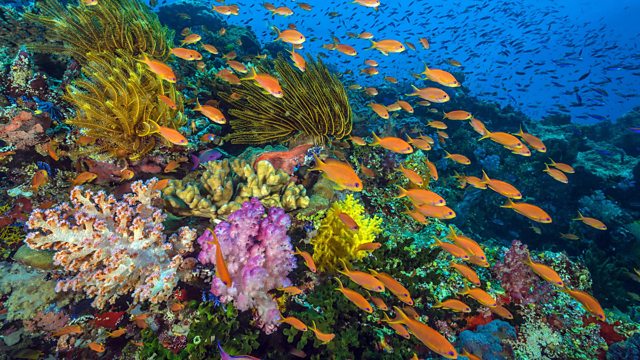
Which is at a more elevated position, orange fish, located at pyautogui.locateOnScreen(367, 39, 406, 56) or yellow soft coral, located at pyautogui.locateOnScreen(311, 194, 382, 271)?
orange fish, located at pyautogui.locateOnScreen(367, 39, 406, 56)

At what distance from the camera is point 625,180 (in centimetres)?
1149

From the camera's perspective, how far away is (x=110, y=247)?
124 inches

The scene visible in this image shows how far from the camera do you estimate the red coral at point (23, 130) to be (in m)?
4.29

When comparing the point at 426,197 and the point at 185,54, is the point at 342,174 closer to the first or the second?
the point at 426,197

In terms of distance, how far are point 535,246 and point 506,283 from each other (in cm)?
820

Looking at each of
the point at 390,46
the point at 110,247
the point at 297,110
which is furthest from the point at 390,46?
the point at 110,247

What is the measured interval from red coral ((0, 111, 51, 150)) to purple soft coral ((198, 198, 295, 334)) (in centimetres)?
349

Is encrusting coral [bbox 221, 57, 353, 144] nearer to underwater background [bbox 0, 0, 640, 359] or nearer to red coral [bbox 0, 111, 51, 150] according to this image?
underwater background [bbox 0, 0, 640, 359]

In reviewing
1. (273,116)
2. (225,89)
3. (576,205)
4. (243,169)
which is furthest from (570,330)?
(576,205)

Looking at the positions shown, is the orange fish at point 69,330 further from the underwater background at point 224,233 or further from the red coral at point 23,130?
the red coral at point 23,130

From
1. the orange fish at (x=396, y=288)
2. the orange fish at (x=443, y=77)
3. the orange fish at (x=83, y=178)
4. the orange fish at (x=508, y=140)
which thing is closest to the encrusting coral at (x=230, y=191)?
the orange fish at (x=83, y=178)

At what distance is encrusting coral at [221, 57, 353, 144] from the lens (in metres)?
5.02

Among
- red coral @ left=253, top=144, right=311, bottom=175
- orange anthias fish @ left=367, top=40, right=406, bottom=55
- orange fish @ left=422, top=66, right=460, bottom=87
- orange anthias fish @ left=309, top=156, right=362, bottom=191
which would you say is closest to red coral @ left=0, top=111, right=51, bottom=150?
red coral @ left=253, top=144, right=311, bottom=175

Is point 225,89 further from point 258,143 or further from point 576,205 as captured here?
point 576,205
